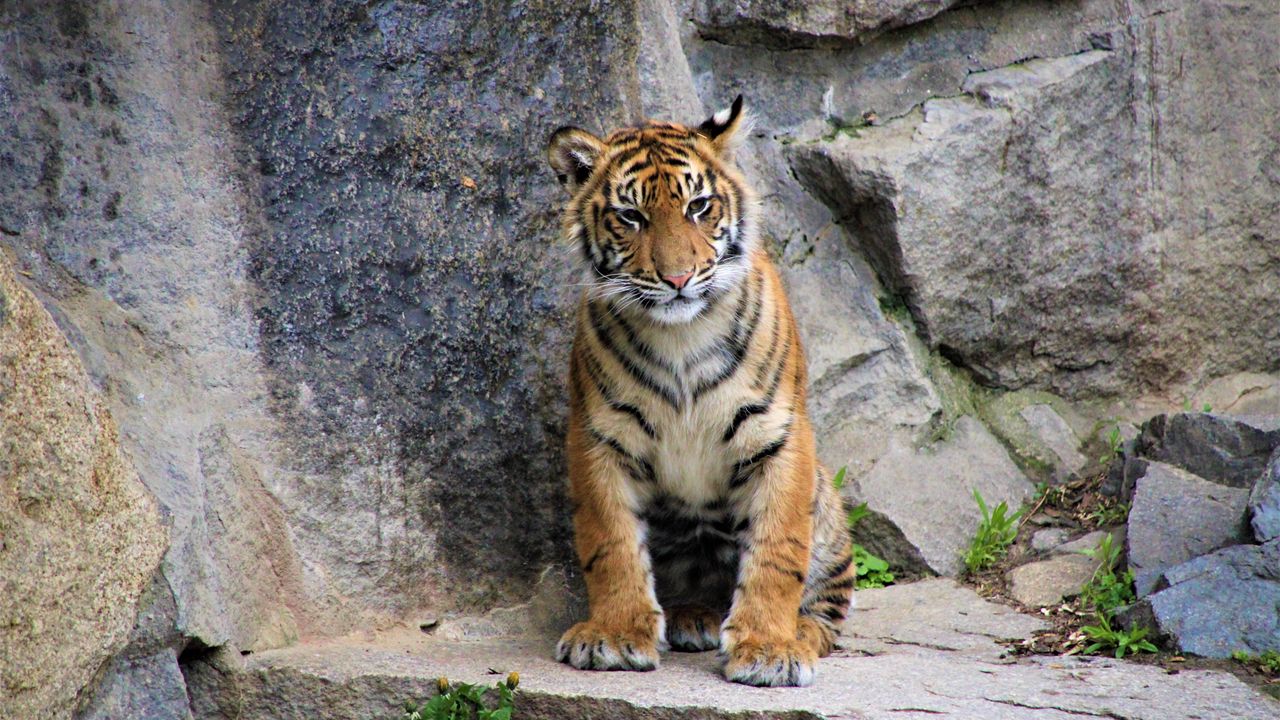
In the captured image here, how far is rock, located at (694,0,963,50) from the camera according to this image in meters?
5.64

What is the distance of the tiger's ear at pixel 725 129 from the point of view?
4.66m

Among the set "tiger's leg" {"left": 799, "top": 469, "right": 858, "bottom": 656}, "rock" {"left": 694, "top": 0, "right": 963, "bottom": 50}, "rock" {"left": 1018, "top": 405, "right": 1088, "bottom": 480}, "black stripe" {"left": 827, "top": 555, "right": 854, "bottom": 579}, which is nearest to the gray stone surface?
"tiger's leg" {"left": 799, "top": 469, "right": 858, "bottom": 656}

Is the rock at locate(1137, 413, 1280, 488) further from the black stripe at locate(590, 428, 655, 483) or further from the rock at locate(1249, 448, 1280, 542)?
the black stripe at locate(590, 428, 655, 483)

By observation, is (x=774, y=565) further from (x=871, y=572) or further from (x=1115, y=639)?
(x=871, y=572)

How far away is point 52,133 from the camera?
3975 mm

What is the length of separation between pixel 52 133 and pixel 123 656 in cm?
160

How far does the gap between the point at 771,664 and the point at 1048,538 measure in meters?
1.97

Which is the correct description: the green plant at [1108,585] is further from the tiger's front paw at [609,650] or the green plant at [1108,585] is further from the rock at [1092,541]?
the tiger's front paw at [609,650]

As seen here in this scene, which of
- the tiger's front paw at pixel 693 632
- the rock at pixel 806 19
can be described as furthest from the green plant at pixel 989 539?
the rock at pixel 806 19

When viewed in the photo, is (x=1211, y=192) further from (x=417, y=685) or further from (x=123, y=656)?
(x=123, y=656)

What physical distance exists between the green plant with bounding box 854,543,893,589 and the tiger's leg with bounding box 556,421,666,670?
1427mm

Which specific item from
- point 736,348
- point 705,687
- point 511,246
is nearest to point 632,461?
point 736,348

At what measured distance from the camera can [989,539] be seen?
554cm

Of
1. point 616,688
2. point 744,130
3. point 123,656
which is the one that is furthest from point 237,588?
point 744,130
